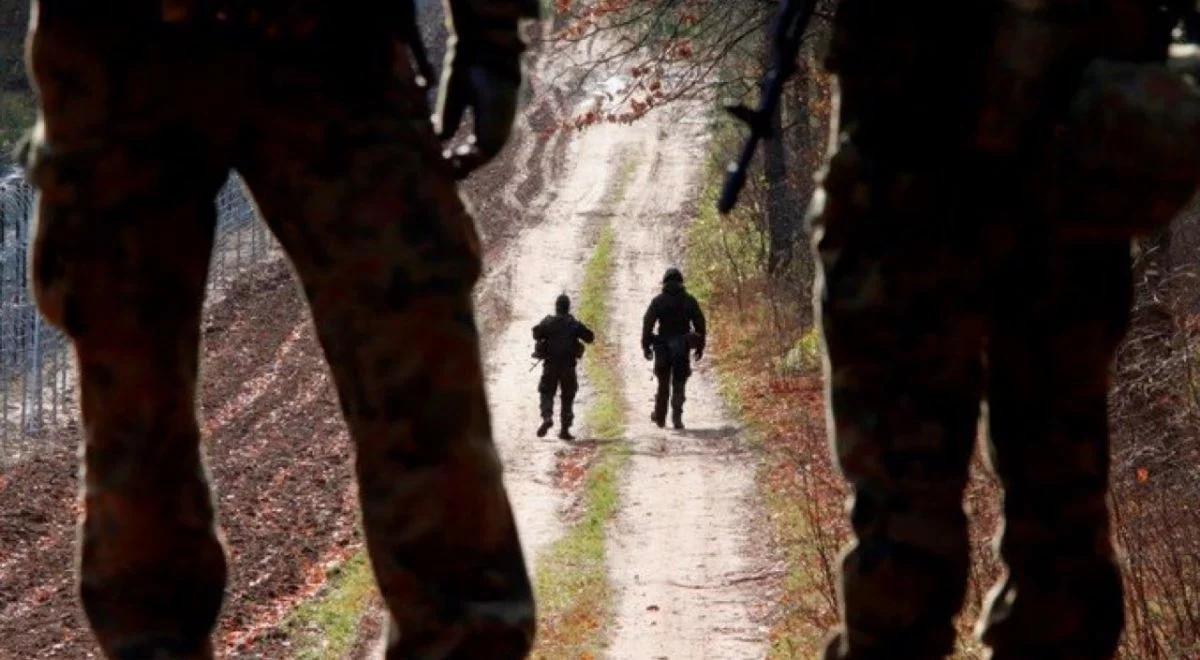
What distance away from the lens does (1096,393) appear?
176 inches

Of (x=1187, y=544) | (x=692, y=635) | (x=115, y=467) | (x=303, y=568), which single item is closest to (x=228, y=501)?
(x=303, y=568)

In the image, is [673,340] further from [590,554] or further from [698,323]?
[590,554]

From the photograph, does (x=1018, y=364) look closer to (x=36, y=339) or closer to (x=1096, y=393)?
(x=1096, y=393)

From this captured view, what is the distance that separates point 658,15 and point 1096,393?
18.7 m

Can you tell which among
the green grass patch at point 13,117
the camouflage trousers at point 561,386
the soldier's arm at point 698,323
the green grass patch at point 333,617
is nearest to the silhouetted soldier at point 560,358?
the camouflage trousers at point 561,386

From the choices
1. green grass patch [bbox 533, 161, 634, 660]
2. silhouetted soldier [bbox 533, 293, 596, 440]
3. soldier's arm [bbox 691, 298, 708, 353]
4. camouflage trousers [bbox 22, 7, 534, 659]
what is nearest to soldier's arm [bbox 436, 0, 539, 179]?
camouflage trousers [bbox 22, 7, 534, 659]

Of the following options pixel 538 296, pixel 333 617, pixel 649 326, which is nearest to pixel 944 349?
pixel 333 617

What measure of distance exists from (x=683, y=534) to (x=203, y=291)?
641 inches

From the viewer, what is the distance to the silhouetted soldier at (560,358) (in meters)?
26.8

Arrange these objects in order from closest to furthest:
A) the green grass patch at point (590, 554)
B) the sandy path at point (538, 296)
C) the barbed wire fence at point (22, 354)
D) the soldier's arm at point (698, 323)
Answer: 1. the green grass patch at point (590, 554)
2. the sandy path at point (538, 296)
3. the barbed wire fence at point (22, 354)
4. the soldier's arm at point (698, 323)

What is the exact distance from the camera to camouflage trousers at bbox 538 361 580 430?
87.6 feet

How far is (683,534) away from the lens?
2069 cm

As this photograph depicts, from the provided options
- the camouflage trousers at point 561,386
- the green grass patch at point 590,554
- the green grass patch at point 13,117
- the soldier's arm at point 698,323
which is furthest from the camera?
the green grass patch at point 13,117

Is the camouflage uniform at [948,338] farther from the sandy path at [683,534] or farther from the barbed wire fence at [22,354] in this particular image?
the barbed wire fence at [22,354]
